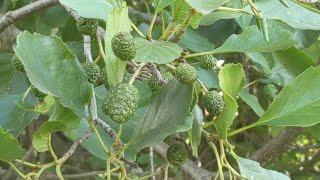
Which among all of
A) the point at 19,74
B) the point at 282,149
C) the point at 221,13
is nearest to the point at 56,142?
the point at 19,74

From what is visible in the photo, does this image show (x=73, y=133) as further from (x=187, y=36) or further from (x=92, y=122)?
(x=187, y=36)

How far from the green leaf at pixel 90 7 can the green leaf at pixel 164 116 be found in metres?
0.15

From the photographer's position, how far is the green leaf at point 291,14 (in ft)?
3.60

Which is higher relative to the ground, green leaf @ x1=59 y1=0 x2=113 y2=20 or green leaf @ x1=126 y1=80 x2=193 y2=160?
green leaf @ x1=59 y1=0 x2=113 y2=20

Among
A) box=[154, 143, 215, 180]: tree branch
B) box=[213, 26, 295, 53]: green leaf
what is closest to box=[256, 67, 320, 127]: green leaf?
box=[213, 26, 295, 53]: green leaf

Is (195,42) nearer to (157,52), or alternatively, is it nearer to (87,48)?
(87,48)

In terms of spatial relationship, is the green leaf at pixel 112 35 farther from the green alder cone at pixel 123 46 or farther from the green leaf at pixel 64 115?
the green leaf at pixel 64 115

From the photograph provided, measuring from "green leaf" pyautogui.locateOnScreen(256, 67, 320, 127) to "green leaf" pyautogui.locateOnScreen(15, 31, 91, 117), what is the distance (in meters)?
0.32

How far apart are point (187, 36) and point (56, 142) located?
774mm

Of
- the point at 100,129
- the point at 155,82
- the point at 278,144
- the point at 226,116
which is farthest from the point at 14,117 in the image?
the point at 278,144

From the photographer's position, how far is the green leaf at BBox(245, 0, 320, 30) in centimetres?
110

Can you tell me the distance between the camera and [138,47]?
948mm

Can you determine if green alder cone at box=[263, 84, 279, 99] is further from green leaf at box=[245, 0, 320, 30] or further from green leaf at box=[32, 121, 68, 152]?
green leaf at box=[32, 121, 68, 152]

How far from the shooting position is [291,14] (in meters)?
1.12
